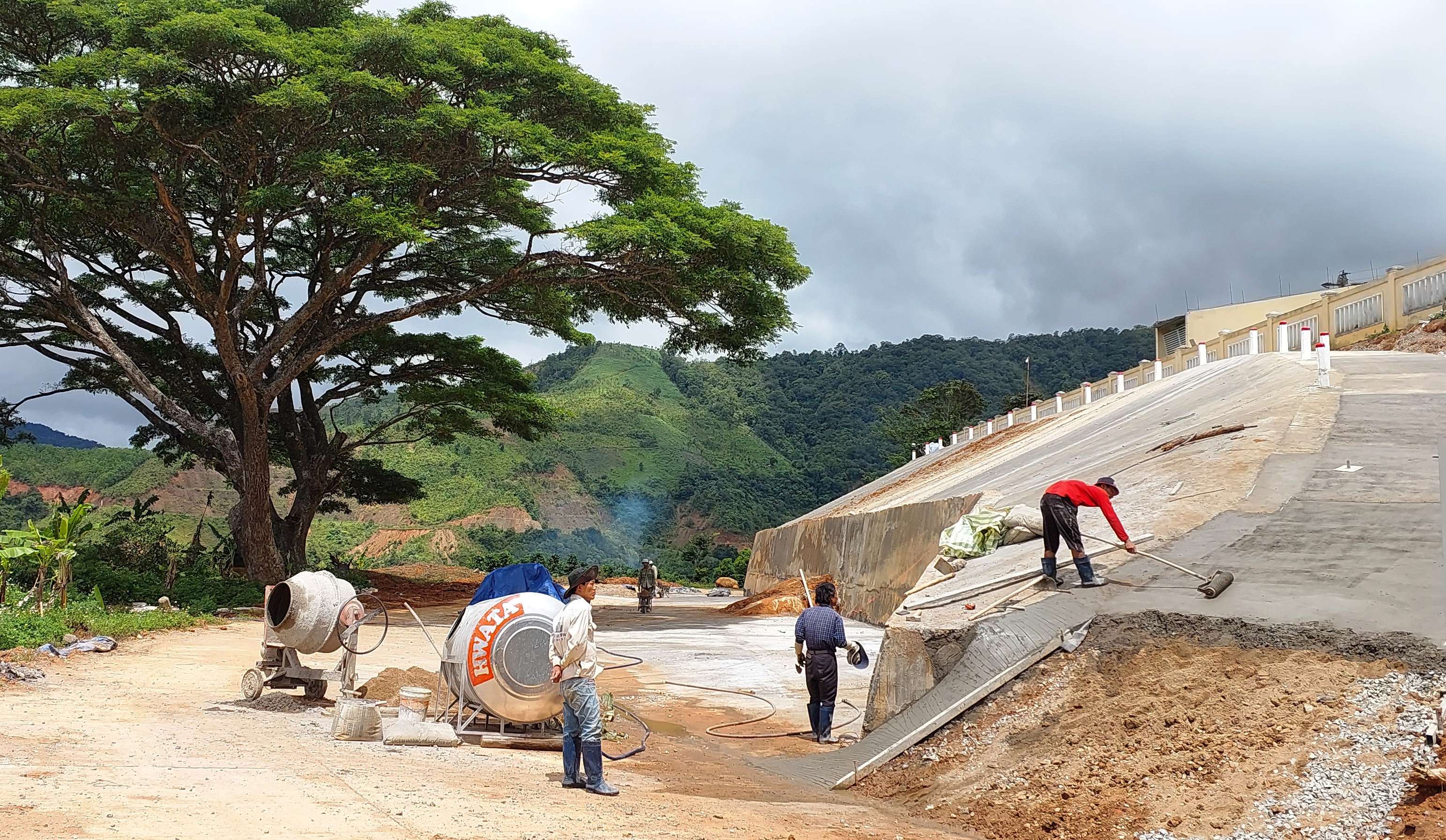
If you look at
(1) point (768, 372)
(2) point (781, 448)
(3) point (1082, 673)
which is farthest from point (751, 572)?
(1) point (768, 372)

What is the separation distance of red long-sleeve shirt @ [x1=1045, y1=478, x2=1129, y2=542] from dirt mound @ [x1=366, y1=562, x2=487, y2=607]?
21168 millimetres

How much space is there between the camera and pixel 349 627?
1030cm

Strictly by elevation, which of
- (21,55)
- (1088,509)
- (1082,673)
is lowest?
(1082,673)

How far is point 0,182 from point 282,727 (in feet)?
56.9

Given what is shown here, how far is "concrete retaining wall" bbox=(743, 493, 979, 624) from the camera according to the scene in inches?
761

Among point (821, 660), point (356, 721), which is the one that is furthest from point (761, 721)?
point (356, 721)

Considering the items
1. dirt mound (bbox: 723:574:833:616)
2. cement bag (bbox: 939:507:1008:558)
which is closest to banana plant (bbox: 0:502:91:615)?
cement bag (bbox: 939:507:1008:558)

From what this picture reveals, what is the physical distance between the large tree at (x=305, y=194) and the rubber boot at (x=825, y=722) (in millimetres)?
12241

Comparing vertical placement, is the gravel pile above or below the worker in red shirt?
below

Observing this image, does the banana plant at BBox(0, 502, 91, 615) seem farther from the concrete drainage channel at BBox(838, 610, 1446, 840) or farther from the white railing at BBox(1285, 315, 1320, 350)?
the white railing at BBox(1285, 315, 1320, 350)

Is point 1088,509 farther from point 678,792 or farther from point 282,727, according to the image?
point 282,727

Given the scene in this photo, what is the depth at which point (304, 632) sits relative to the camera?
10.2 m

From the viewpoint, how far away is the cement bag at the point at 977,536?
41.2ft

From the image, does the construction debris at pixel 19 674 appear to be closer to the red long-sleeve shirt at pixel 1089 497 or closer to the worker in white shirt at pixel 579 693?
the worker in white shirt at pixel 579 693
